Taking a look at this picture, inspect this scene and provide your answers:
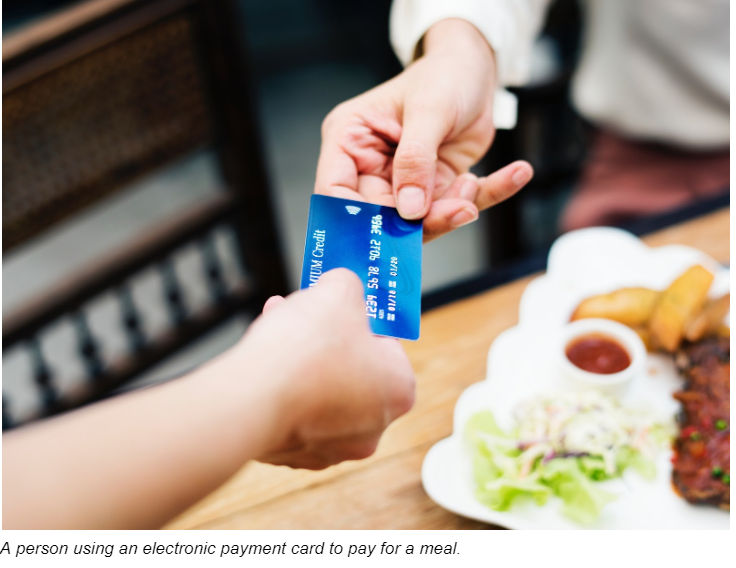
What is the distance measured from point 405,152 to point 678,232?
2.50 ft

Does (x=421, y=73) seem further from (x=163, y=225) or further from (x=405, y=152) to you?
(x=163, y=225)

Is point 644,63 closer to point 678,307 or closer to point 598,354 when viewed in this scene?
point 678,307

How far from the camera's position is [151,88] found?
1.57 m

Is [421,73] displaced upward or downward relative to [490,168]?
upward

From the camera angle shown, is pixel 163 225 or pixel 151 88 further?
pixel 163 225

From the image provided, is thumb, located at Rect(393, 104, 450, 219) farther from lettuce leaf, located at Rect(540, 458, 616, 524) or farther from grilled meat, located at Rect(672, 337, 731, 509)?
grilled meat, located at Rect(672, 337, 731, 509)

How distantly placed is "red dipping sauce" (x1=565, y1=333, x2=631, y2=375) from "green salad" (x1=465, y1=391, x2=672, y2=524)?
0.26 ft

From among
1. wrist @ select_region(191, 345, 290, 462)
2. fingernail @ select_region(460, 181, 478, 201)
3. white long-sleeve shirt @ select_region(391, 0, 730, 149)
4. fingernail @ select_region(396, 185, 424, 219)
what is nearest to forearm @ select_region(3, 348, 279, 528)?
wrist @ select_region(191, 345, 290, 462)

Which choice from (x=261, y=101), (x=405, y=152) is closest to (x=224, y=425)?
(x=405, y=152)

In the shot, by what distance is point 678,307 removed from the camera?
1030mm

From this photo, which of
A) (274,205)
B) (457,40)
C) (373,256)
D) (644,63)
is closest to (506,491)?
(373,256)

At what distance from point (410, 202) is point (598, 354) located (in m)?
0.47

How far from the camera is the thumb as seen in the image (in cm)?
80

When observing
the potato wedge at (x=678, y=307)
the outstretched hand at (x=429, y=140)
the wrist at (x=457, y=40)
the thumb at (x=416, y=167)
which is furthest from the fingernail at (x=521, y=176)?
the potato wedge at (x=678, y=307)
